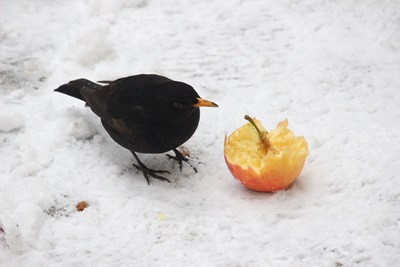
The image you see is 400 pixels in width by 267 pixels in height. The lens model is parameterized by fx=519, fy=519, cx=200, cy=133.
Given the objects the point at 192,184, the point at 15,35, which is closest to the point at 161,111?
the point at 192,184

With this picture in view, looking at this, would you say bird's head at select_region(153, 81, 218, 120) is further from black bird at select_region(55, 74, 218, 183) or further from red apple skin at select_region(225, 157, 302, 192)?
red apple skin at select_region(225, 157, 302, 192)

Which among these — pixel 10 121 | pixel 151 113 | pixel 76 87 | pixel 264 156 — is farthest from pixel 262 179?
pixel 10 121

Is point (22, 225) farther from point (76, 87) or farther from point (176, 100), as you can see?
point (76, 87)

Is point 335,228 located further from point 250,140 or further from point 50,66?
point 50,66

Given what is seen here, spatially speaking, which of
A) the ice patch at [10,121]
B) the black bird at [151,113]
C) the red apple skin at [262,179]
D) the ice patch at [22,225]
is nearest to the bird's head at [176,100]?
the black bird at [151,113]

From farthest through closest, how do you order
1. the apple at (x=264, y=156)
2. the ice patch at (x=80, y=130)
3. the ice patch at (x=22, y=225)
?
1. the ice patch at (x=80, y=130)
2. the apple at (x=264, y=156)
3. the ice patch at (x=22, y=225)

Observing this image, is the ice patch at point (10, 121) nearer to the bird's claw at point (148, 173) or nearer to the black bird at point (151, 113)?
the black bird at point (151, 113)
